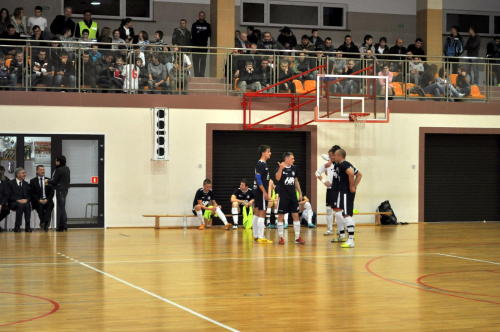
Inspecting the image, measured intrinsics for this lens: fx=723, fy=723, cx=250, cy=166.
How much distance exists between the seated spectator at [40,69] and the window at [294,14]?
31.7 feet

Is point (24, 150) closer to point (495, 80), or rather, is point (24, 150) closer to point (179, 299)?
point (179, 299)

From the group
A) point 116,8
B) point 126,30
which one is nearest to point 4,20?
point 126,30

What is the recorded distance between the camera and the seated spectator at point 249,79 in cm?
2173

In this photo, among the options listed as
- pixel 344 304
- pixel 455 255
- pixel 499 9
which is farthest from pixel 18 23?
pixel 499 9

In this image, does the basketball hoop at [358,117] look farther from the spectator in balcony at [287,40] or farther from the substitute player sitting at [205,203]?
the spectator in balcony at [287,40]

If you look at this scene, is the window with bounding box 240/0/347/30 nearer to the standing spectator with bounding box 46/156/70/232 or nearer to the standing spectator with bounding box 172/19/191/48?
the standing spectator with bounding box 172/19/191/48

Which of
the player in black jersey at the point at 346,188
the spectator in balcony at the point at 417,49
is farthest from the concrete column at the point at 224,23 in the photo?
the player in black jersey at the point at 346,188

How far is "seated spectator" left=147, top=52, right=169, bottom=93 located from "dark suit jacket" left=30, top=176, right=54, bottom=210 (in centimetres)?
414

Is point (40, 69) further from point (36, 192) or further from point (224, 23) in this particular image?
point (224, 23)

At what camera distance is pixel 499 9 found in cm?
3048

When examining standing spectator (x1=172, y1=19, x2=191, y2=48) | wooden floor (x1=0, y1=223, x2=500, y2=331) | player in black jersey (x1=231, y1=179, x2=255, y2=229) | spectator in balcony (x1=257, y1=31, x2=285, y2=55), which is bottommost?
wooden floor (x1=0, y1=223, x2=500, y2=331)

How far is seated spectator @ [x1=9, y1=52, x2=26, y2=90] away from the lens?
20.2m

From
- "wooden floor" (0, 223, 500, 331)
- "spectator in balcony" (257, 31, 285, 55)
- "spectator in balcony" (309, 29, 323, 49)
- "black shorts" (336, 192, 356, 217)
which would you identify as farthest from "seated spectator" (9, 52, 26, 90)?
"black shorts" (336, 192, 356, 217)

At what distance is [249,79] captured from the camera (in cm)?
2178
